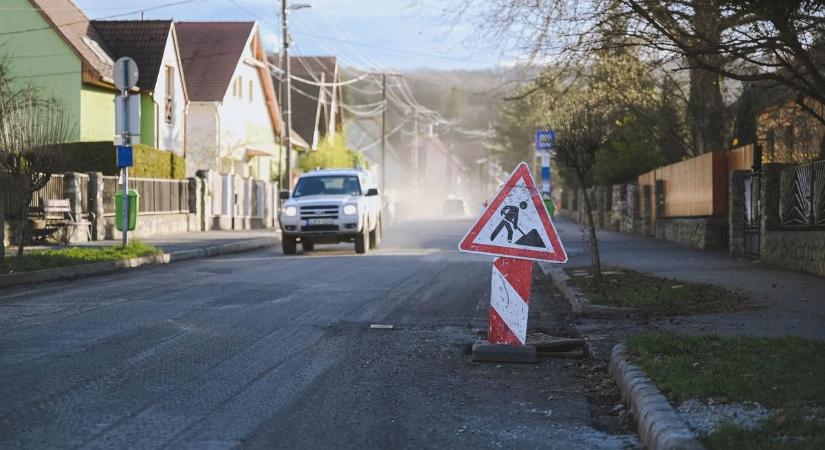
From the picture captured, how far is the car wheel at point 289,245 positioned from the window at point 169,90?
66.8ft

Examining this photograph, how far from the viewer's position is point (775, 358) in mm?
7289

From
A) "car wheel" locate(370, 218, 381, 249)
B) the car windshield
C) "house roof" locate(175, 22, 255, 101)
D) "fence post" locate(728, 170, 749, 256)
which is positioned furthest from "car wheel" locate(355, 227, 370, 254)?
"house roof" locate(175, 22, 255, 101)

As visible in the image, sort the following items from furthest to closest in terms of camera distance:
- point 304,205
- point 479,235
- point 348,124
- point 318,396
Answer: point 348,124, point 304,205, point 479,235, point 318,396

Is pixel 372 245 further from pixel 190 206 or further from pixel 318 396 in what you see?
pixel 318 396

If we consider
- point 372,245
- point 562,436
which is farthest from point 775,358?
point 372,245

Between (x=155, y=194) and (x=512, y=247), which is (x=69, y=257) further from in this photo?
(x=155, y=194)

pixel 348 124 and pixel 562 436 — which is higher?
pixel 348 124

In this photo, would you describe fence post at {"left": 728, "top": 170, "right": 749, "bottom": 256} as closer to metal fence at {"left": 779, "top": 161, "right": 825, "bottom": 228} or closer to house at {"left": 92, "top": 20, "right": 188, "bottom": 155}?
metal fence at {"left": 779, "top": 161, "right": 825, "bottom": 228}

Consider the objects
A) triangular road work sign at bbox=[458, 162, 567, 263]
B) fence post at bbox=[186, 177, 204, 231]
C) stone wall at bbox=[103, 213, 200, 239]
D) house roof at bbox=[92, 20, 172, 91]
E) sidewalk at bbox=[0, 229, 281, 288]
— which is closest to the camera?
triangular road work sign at bbox=[458, 162, 567, 263]

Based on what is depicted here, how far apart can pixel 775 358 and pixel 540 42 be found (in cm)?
875

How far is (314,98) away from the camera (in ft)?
217

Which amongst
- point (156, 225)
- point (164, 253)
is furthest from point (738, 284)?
point (156, 225)

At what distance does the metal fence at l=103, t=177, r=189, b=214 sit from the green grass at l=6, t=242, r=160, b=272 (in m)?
6.83

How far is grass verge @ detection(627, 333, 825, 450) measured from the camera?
501cm
